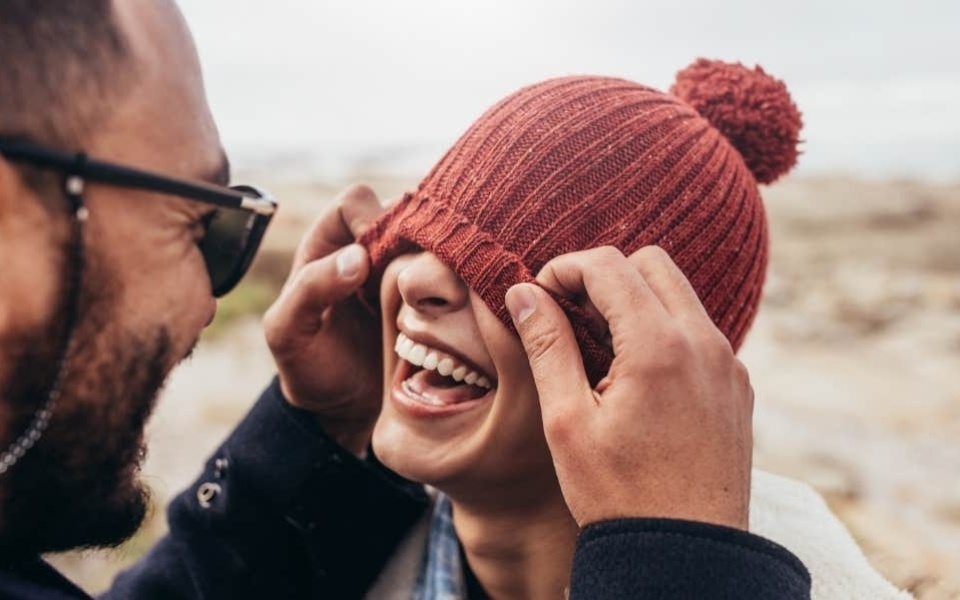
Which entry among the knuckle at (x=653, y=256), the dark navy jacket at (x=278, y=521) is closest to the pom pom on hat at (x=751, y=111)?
the knuckle at (x=653, y=256)

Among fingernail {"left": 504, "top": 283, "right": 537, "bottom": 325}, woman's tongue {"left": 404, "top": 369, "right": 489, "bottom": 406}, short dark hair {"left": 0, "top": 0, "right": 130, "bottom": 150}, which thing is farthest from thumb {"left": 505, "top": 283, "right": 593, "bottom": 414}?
short dark hair {"left": 0, "top": 0, "right": 130, "bottom": 150}

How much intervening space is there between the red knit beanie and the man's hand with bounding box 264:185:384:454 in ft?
0.51

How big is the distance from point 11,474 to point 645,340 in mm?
1415

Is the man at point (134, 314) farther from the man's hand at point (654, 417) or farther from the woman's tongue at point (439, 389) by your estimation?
the woman's tongue at point (439, 389)

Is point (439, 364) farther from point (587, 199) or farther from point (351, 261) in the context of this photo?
point (587, 199)

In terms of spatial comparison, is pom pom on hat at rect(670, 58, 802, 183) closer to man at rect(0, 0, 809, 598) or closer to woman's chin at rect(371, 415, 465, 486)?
man at rect(0, 0, 809, 598)

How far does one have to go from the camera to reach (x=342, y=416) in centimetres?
302

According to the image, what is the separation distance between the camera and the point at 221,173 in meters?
2.21

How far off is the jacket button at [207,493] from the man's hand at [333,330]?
368 millimetres

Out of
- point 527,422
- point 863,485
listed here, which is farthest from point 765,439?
point 527,422

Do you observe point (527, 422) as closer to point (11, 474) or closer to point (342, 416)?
point (342, 416)

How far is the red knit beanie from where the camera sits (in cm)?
234

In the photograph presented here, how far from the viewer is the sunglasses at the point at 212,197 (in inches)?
69.0

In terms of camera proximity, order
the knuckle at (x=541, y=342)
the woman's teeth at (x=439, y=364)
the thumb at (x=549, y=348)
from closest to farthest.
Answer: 1. the thumb at (x=549, y=348)
2. the knuckle at (x=541, y=342)
3. the woman's teeth at (x=439, y=364)
